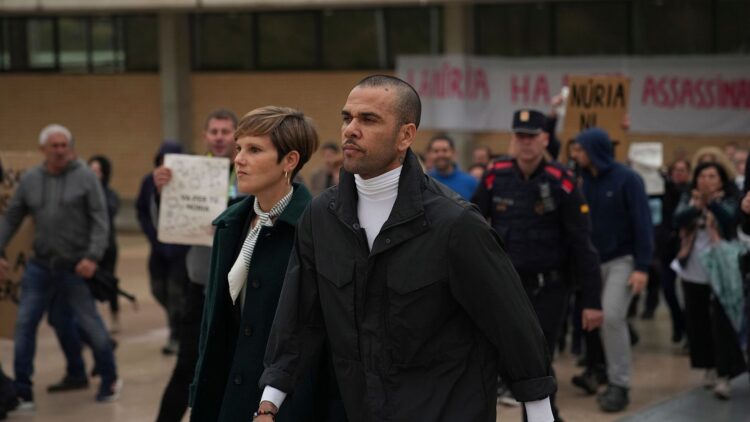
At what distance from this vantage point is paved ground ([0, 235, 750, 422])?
8898 millimetres

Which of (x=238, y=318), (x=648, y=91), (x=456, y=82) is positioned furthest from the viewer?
(x=456, y=82)

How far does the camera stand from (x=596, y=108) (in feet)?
36.2

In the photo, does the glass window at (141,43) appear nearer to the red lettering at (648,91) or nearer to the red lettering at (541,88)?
the red lettering at (541,88)

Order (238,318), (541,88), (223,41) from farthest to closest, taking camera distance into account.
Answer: (223,41) < (541,88) < (238,318)

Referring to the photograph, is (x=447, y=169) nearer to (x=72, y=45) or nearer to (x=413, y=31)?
(x=413, y=31)

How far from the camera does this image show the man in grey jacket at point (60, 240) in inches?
368

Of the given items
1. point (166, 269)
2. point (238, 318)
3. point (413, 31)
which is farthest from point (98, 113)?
point (238, 318)

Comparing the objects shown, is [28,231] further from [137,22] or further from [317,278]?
[137,22]

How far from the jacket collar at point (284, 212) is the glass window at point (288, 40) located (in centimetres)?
1699

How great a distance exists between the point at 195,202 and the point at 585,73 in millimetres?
12457

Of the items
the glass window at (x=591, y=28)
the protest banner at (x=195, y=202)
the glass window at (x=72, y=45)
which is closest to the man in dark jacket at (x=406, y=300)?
the protest banner at (x=195, y=202)

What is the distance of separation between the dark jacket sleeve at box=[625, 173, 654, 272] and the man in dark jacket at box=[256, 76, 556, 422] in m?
5.14

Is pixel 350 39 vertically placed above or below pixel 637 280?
above

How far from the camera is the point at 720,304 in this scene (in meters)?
9.50
